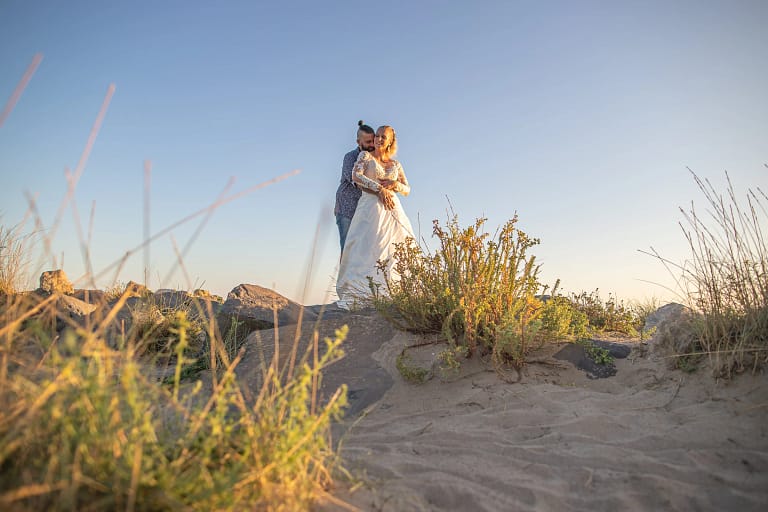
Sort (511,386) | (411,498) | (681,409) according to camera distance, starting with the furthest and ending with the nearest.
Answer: (511,386)
(681,409)
(411,498)

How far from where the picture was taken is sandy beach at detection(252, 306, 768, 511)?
2.02 metres

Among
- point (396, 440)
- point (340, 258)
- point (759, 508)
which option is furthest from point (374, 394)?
point (340, 258)

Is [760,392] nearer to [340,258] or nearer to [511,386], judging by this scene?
[511,386]

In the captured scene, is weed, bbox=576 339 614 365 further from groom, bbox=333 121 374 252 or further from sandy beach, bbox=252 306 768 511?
groom, bbox=333 121 374 252

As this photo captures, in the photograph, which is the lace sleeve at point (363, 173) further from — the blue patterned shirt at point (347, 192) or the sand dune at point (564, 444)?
the sand dune at point (564, 444)

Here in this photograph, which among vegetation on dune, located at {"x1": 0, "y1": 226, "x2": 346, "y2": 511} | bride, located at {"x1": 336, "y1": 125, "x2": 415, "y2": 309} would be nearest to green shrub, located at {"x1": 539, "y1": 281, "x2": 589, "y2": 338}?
vegetation on dune, located at {"x1": 0, "y1": 226, "x2": 346, "y2": 511}

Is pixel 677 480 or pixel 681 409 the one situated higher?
pixel 681 409

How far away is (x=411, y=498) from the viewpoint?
1938 mm

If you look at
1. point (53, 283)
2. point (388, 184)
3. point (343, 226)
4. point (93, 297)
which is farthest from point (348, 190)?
point (53, 283)

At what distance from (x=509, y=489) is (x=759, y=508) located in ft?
3.14

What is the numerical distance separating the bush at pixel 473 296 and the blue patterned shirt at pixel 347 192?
4030mm

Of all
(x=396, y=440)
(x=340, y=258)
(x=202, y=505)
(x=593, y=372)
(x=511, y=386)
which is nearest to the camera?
(x=202, y=505)

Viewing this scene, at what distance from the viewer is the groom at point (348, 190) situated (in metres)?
8.22

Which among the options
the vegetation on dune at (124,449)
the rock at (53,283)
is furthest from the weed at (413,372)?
the rock at (53,283)
